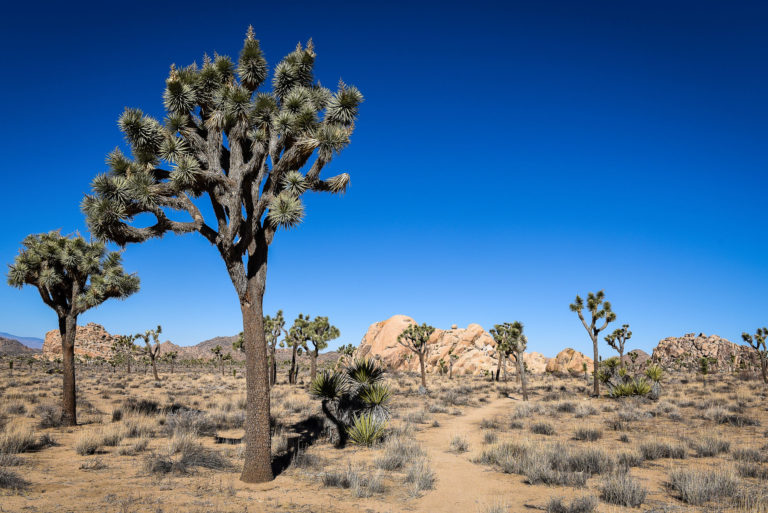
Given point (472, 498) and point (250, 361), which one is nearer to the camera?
point (472, 498)

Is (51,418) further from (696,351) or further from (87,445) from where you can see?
(696,351)

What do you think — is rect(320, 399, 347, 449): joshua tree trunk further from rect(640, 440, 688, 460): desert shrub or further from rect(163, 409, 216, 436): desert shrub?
rect(640, 440, 688, 460): desert shrub

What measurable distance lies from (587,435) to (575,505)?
7534 millimetres

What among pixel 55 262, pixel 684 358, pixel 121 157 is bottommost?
pixel 684 358

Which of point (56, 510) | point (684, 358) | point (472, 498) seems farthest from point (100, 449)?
point (684, 358)

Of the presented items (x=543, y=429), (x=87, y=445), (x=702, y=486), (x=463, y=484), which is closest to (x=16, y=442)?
(x=87, y=445)

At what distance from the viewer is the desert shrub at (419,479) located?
8438mm

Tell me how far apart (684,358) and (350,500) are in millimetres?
84473

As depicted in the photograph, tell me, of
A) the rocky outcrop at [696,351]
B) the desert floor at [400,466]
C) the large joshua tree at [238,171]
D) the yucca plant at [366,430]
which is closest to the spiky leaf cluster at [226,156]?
the large joshua tree at [238,171]

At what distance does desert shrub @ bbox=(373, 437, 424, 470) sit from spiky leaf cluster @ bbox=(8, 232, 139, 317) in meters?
11.7

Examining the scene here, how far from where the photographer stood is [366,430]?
41.5ft

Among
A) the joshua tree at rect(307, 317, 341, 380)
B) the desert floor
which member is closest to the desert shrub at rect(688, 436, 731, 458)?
the desert floor

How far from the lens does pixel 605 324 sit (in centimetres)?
2534

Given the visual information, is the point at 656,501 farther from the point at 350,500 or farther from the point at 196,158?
the point at 196,158
